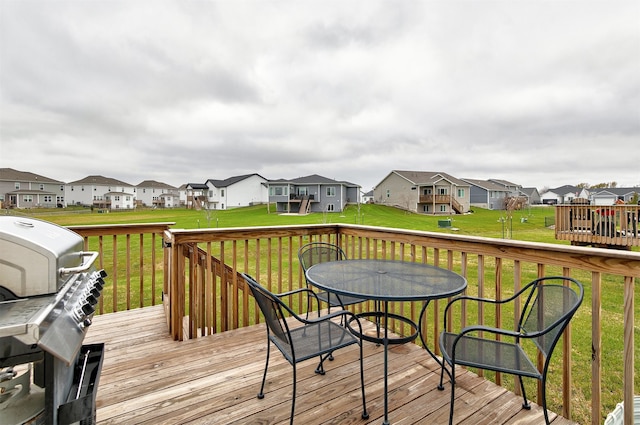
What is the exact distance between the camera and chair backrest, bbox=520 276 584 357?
146 centimetres

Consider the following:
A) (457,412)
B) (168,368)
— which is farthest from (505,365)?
(168,368)

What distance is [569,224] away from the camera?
10312 mm

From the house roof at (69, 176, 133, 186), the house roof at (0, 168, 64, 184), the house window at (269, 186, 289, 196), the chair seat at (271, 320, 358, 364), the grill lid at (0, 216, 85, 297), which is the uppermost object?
the house roof at (69, 176, 133, 186)

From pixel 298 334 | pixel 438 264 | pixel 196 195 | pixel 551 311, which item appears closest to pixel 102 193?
pixel 196 195

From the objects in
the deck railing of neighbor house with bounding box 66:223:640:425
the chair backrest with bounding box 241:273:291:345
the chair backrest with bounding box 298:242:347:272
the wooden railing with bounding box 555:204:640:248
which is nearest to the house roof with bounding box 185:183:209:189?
the wooden railing with bounding box 555:204:640:248

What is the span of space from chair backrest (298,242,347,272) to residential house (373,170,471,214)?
30.3 m

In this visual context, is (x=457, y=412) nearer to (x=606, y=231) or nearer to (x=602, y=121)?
(x=606, y=231)

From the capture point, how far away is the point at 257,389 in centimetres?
221

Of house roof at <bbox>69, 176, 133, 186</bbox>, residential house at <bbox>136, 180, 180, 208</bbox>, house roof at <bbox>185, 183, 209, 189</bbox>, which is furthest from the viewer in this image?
residential house at <bbox>136, 180, 180, 208</bbox>

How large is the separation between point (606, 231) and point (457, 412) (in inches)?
438

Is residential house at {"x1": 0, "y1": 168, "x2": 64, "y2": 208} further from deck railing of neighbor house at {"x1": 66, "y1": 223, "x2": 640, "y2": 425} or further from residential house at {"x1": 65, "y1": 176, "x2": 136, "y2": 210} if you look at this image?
deck railing of neighbor house at {"x1": 66, "y1": 223, "x2": 640, "y2": 425}

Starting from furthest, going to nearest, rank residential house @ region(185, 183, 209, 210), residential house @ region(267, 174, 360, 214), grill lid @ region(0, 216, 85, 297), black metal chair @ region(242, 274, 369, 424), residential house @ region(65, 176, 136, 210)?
residential house @ region(185, 183, 209, 210)
residential house @ region(65, 176, 136, 210)
residential house @ region(267, 174, 360, 214)
black metal chair @ region(242, 274, 369, 424)
grill lid @ region(0, 216, 85, 297)

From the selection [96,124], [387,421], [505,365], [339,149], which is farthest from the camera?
[339,149]

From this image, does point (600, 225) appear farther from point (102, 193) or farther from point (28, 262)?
point (102, 193)
